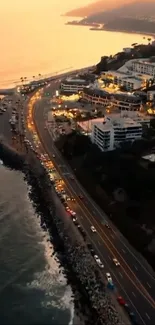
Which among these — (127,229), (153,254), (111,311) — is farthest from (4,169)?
(111,311)

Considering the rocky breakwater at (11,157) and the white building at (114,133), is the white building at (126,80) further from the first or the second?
the rocky breakwater at (11,157)

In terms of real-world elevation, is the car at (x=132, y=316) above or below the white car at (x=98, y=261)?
below

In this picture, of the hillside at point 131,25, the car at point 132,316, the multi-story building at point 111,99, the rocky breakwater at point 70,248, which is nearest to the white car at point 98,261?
the rocky breakwater at point 70,248

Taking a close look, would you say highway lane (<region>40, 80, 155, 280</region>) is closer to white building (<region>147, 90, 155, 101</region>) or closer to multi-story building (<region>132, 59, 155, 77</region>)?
white building (<region>147, 90, 155, 101</region>)

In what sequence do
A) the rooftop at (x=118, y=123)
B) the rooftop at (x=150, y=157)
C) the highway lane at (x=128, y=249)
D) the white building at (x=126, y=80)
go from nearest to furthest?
1. the highway lane at (x=128, y=249)
2. the rooftop at (x=150, y=157)
3. the rooftop at (x=118, y=123)
4. the white building at (x=126, y=80)

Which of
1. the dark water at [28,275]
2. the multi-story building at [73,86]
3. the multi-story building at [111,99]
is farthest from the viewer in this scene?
the multi-story building at [73,86]

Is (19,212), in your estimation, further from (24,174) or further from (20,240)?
(24,174)
